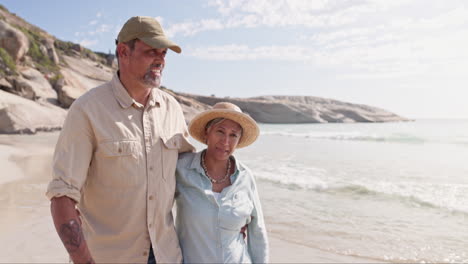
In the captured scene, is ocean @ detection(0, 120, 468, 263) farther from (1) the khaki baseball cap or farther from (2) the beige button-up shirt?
(1) the khaki baseball cap

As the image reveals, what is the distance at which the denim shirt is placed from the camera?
2.12m

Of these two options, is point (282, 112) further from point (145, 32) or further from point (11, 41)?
point (145, 32)

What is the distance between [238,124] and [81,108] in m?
1.06

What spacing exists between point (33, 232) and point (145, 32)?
4136 mm

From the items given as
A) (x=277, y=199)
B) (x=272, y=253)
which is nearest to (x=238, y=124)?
(x=272, y=253)

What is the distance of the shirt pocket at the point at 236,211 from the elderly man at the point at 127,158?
0.30 m

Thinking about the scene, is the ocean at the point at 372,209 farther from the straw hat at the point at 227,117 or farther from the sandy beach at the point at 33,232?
the straw hat at the point at 227,117

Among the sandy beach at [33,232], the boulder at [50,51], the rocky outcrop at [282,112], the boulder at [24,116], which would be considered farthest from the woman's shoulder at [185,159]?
the rocky outcrop at [282,112]

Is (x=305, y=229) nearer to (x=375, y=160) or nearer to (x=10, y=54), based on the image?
(x=375, y=160)

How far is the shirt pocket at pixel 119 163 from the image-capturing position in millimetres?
1860

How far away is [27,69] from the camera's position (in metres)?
23.4

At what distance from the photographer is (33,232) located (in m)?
4.96

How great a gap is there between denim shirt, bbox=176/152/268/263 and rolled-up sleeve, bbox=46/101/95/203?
2.06 feet

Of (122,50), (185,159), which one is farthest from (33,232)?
(122,50)
